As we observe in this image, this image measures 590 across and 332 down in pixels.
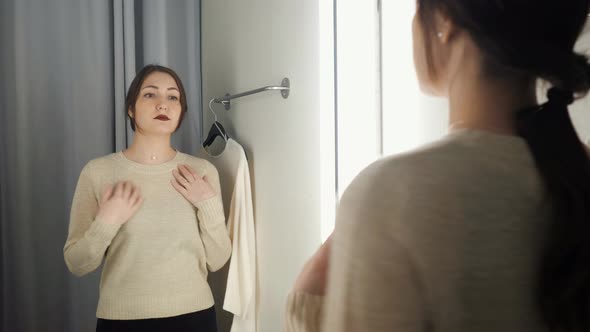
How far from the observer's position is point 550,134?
44 cm

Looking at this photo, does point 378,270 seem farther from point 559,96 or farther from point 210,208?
point 210,208

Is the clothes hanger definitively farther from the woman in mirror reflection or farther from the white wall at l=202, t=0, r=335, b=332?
the woman in mirror reflection

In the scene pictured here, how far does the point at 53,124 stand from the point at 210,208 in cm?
78

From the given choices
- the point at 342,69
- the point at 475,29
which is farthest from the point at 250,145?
the point at 475,29

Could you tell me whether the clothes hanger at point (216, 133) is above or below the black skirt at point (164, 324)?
above

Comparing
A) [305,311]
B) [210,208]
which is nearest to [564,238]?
[305,311]

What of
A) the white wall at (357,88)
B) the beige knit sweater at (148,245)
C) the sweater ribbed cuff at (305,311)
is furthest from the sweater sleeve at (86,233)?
the sweater ribbed cuff at (305,311)

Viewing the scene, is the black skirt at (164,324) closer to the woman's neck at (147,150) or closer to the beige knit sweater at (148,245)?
the beige knit sweater at (148,245)

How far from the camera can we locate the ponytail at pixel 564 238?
1.35 feet

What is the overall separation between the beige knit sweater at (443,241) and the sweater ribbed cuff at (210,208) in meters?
1.03

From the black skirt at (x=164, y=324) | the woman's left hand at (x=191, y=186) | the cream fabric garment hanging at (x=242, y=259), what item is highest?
the woman's left hand at (x=191, y=186)

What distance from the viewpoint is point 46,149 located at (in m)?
1.79

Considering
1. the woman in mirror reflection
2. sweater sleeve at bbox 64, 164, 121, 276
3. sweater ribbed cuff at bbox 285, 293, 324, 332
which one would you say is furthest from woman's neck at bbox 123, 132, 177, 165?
sweater ribbed cuff at bbox 285, 293, 324, 332

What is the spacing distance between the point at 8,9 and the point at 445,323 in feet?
6.12
